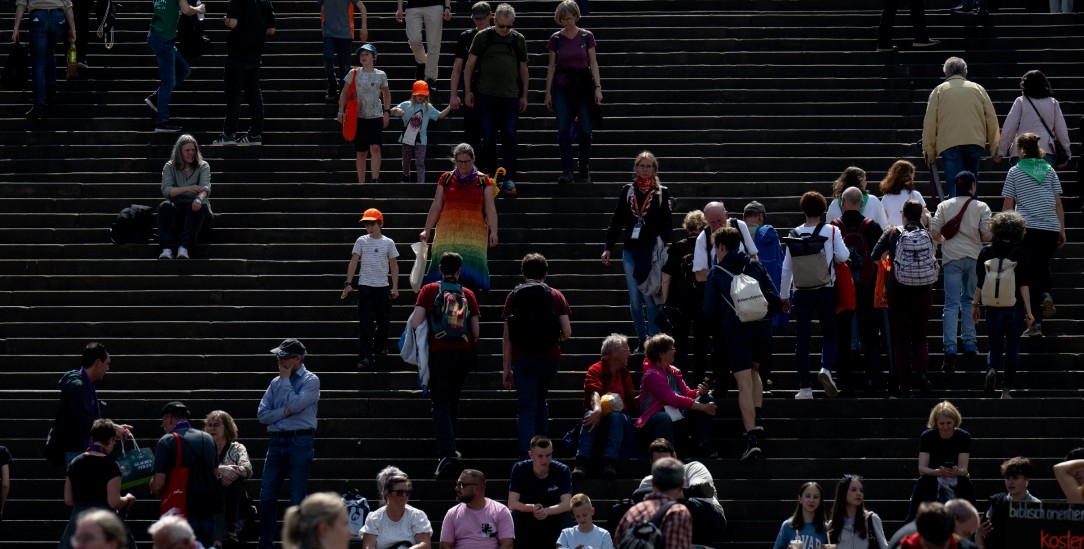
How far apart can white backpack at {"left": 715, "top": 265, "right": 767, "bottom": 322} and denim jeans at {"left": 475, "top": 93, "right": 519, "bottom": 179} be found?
4.86 meters

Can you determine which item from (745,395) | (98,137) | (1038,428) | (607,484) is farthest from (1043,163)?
(98,137)

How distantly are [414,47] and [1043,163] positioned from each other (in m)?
7.96

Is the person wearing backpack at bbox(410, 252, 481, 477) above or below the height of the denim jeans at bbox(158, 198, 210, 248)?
below

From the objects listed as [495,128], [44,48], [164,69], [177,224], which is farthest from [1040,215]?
[44,48]

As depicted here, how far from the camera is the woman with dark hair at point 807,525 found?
12008 millimetres

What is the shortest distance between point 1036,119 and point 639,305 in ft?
16.4

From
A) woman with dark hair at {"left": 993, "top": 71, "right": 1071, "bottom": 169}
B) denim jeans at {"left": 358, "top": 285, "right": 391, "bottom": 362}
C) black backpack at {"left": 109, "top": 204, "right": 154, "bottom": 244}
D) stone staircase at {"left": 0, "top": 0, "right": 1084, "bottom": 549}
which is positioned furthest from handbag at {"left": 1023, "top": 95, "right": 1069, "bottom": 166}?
black backpack at {"left": 109, "top": 204, "right": 154, "bottom": 244}

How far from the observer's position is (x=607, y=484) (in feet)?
44.2

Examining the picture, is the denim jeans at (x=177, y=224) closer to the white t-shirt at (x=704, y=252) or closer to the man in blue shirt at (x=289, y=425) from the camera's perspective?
the man in blue shirt at (x=289, y=425)

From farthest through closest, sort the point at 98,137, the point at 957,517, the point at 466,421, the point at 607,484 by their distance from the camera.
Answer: the point at 98,137 < the point at 466,421 < the point at 607,484 < the point at 957,517

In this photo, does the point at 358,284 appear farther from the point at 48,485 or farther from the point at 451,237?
the point at 48,485

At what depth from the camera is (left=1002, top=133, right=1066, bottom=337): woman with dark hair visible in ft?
51.9

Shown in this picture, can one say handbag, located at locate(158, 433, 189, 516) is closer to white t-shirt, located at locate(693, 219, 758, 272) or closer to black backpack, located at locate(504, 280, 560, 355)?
black backpack, located at locate(504, 280, 560, 355)

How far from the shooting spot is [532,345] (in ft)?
44.7
